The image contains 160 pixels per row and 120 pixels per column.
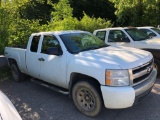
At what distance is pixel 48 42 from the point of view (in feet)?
20.1

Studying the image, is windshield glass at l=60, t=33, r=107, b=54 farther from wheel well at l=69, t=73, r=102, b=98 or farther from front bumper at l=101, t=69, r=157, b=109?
front bumper at l=101, t=69, r=157, b=109

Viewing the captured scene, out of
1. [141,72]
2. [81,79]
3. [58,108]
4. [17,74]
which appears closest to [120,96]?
[141,72]

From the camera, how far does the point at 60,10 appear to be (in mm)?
14211

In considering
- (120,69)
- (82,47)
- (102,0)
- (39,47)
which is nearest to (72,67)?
(82,47)

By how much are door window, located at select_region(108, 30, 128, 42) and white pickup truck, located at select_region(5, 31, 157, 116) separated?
108 inches

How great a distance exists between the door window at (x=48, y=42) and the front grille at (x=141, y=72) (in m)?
2.04

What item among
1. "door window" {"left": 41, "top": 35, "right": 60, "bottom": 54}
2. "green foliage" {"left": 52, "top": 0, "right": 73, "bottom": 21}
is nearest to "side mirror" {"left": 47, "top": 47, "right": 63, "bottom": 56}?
"door window" {"left": 41, "top": 35, "right": 60, "bottom": 54}

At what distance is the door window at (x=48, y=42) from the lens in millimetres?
5836

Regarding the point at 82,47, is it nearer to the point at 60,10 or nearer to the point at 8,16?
the point at 8,16

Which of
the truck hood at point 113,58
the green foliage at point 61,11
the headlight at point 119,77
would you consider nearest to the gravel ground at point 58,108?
the headlight at point 119,77

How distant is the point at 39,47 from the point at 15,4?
5.60 meters

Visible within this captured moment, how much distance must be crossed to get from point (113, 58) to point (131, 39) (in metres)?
3.89

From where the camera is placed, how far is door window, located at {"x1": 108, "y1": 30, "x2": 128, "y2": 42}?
28.8 ft

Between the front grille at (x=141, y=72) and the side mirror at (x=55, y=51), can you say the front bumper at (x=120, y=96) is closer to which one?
the front grille at (x=141, y=72)
